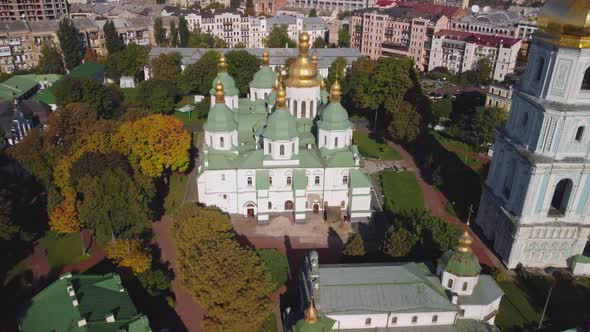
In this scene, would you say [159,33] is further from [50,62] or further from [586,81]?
[586,81]

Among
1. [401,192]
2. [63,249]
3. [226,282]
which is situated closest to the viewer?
[226,282]

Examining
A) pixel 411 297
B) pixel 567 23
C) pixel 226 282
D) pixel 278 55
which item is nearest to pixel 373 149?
pixel 567 23

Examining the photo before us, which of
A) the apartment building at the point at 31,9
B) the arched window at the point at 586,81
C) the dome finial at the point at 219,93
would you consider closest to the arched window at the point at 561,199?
the arched window at the point at 586,81

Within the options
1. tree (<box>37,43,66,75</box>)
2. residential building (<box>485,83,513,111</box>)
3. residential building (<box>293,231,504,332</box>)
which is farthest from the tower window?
tree (<box>37,43,66,75</box>)

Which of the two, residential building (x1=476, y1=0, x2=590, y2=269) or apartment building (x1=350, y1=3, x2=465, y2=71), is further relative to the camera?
apartment building (x1=350, y1=3, x2=465, y2=71)

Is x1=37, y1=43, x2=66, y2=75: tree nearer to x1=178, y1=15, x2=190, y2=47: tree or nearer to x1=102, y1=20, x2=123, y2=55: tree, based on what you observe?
x1=102, y1=20, x2=123, y2=55: tree

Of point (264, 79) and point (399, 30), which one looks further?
point (399, 30)
